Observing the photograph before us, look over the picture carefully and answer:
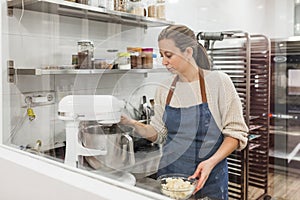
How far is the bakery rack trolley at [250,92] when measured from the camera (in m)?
2.27

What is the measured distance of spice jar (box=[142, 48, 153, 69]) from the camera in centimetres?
168

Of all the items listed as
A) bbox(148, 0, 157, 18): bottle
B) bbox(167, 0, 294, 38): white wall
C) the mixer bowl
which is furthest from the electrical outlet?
bbox(167, 0, 294, 38): white wall

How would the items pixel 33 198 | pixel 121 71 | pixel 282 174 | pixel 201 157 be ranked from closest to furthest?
pixel 33 198 < pixel 201 157 < pixel 121 71 < pixel 282 174

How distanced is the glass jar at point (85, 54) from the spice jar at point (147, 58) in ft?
0.96

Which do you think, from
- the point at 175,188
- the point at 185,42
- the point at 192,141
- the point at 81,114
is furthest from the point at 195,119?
the point at 175,188

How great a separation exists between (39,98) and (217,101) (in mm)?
761

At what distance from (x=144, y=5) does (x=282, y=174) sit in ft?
5.35

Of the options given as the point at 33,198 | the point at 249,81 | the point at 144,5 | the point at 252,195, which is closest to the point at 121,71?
the point at 144,5

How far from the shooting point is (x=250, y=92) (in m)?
2.37

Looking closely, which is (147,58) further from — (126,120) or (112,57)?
(126,120)

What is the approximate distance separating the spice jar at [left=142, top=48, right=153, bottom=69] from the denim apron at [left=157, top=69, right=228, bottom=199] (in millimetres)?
441

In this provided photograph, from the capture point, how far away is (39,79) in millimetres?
1398

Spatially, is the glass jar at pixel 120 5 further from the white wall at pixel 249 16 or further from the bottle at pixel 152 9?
the white wall at pixel 249 16

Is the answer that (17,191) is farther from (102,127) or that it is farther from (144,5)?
(144,5)
